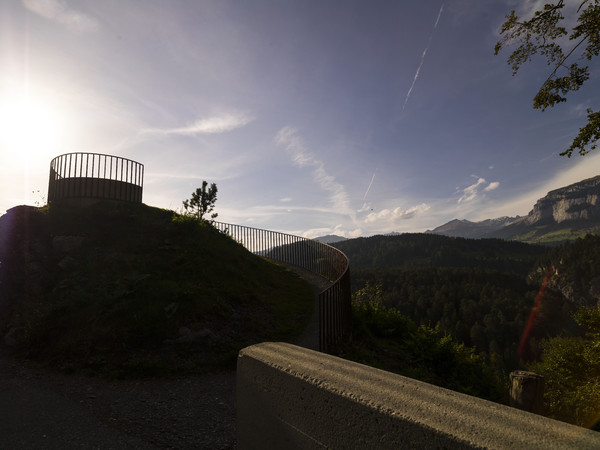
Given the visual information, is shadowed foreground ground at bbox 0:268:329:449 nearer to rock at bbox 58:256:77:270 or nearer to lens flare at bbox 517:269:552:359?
rock at bbox 58:256:77:270

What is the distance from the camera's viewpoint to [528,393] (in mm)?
2281

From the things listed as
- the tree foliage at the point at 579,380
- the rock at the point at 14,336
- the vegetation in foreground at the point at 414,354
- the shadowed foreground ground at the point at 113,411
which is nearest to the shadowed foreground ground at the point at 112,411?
the shadowed foreground ground at the point at 113,411

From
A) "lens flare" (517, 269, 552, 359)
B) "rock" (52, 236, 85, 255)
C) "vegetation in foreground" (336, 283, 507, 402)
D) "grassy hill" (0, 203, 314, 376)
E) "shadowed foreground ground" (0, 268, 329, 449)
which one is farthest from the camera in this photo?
"lens flare" (517, 269, 552, 359)

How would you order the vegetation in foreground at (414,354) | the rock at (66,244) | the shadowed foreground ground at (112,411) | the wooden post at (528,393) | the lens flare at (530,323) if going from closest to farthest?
the wooden post at (528,393) < the shadowed foreground ground at (112,411) < the vegetation in foreground at (414,354) < the rock at (66,244) < the lens flare at (530,323)

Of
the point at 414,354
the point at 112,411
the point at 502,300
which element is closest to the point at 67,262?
the point at 112,411

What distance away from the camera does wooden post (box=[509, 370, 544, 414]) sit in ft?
7.43

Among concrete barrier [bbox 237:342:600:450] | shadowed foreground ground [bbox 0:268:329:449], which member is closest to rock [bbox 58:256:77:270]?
shadowed foreground ground [bbox 0:268:329:449]

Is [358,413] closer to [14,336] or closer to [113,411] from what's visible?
[113,411]

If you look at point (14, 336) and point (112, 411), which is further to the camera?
point (14, 336)

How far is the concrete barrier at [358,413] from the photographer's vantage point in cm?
149

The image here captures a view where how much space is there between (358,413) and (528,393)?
1428 millimetres

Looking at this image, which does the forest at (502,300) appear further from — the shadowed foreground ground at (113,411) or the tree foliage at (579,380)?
the shadowed foreground ground at (113,411)

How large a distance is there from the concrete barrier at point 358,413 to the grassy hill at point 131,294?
460cm

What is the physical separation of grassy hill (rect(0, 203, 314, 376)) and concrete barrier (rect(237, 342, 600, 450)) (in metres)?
4.60
